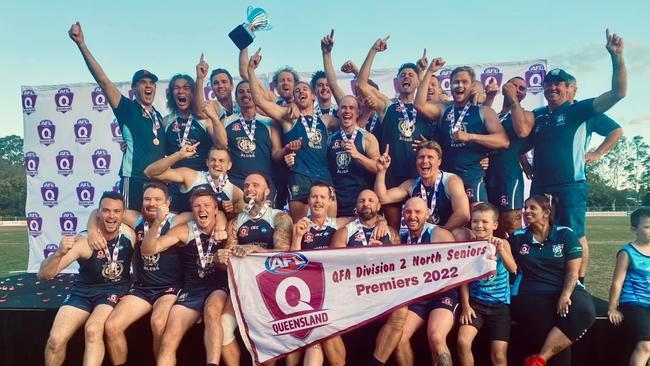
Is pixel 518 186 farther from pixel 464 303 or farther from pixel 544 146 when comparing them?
pixel 464 303

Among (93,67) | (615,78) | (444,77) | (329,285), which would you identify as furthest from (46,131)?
(615,78)

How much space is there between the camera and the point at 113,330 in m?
3.80

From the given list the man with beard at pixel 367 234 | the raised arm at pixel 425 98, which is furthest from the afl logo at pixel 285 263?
the raised arm at pixel 425 98

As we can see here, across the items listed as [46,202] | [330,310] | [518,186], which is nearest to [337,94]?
[518,186]

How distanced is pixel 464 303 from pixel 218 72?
4.08 meters

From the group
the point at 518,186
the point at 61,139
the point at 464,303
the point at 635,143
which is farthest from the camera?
the point at 635,143

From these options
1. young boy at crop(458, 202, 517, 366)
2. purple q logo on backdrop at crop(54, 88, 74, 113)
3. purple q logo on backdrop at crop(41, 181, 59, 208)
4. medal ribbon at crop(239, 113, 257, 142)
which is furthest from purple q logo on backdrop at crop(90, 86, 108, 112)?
young boy at crop(458, 202, 517, 366)

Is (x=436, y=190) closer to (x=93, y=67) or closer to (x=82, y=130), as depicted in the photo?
(x=93, y=67)

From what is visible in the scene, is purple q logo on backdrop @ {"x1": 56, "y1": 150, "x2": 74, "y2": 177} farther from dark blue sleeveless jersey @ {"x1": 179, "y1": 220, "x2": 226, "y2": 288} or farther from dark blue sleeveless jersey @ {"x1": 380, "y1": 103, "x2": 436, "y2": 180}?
dark blue sleeveless jersey @ {"x1": 380, "y1": 103, "x2": 436, "y2": 180}

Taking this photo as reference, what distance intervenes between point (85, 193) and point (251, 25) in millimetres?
5461

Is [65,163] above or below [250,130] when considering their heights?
below

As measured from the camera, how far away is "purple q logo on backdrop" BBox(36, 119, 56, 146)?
858 centimetres

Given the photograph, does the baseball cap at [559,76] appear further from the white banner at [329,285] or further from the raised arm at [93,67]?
the raised arm at [93,67]

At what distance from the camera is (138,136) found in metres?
5.51
